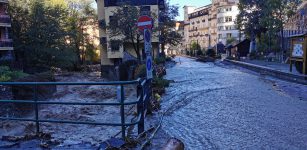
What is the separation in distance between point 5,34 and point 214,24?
254 ft

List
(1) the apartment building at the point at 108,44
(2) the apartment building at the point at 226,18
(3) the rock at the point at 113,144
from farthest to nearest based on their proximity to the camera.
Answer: (2) the apartment building at the point at 226,18 → (1) the apartment building at the point at 108,44 → (3) the rock at the point at 113,144

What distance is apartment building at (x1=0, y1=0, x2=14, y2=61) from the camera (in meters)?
36.0

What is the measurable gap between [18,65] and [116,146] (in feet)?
122

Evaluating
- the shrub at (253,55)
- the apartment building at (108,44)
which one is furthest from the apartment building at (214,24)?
the apartment building at (108,44)

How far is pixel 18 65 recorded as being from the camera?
127ft

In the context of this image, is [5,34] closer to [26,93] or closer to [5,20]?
[5,20]

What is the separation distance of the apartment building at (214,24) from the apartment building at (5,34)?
58.6 meters

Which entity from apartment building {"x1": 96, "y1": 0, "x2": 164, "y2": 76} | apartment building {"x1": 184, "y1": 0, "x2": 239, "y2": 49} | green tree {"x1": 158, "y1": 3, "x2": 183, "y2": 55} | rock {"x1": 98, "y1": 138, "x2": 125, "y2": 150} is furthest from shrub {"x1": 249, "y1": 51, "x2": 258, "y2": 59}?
rock {"x1": 98, "y1": 138, "x2": 125, "y2": 150}

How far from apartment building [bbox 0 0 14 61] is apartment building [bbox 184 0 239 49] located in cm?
5861

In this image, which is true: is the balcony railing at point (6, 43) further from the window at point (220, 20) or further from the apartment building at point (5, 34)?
the window at point (220, 20)

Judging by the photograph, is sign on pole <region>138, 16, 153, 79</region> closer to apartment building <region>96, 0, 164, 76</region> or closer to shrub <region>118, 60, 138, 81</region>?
shrub <region>118, 60, 138, 81</region>

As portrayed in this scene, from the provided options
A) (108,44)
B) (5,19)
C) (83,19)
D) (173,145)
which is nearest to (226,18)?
(83,19)

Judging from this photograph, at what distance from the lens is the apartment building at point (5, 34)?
36000mm

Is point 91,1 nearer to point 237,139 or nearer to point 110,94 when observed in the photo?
point 110,94
